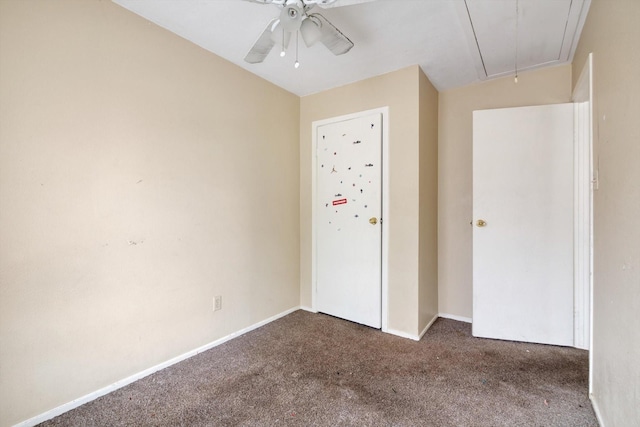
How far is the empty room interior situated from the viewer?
4.59 feet

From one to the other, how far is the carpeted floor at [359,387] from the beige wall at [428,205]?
1.20 feet

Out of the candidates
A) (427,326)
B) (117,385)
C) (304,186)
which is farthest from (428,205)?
(117,385)

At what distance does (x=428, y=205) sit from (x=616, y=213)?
1.41 meters

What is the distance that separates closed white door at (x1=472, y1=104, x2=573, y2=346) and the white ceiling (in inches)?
17.1

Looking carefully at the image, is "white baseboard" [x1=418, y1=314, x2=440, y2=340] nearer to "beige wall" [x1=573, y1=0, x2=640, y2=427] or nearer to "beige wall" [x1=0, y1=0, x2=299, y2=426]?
"beige wall" [x1=573, y1=0, x2=640, y2=427]

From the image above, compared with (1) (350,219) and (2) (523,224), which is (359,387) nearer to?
(1) (350,219)

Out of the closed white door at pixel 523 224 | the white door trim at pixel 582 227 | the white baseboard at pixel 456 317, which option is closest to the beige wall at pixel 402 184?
the closed white door at pixel 523 224

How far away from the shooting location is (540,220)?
2.26 meters

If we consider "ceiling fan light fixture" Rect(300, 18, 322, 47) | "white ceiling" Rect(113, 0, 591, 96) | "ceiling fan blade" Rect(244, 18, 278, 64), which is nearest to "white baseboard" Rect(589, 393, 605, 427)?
"white ceiling" Rect(113, 0, 591, 96)

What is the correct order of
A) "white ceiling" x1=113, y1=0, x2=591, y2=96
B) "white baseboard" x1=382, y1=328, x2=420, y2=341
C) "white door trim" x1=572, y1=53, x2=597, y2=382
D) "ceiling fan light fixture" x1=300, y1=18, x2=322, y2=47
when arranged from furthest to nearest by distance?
"white baseboard" x1=382, y1=328, x2=420, y2=341, "white door trim" x1=572, y1=53, x2=597, y2=382, "white ceiling" x1=113, y1=0, x2=591, y2=96, "ceiling fan light fixture" x1=300, y1=18, x2=322, y2=47

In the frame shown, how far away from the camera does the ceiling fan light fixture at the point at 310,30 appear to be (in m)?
1.50

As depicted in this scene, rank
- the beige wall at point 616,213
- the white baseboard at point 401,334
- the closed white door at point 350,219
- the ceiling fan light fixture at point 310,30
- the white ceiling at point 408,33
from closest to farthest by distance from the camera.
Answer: the beige wall at point 616,213, the ceiling fan light fixture at point 310,30, the white ceiling at point 408,33, the white baseboard at point 401,334, the closed white door at point 350,219

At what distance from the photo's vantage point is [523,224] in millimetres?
2309

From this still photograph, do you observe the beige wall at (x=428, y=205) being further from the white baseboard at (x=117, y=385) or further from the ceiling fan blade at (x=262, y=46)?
the white baseboard at (x=117, y=385)
